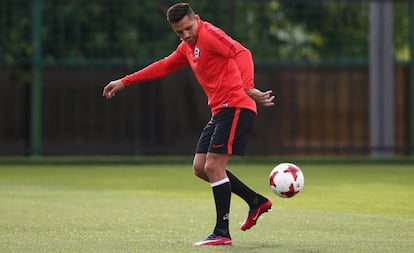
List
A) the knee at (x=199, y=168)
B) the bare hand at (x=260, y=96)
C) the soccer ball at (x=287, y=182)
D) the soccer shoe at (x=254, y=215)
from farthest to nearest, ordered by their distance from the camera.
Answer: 1. the soccer ball at (x=287, y=182)
2. the soccer shoe at (x=254, y=215)
3. the knee at (x=199, y=168)
4. the bare hand at (x=260, y=96)

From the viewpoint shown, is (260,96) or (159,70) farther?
(159,70)

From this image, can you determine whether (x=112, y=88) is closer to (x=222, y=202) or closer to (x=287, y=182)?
(x=222, y=202)

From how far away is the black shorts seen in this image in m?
9.24

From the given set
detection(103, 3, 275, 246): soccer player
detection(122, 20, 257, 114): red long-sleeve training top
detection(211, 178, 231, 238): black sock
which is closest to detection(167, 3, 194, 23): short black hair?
detection(103, 3, 275, 246): soccer player

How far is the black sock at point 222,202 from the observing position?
9172 millimetres

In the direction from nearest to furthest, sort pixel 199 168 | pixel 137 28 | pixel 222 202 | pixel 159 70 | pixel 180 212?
pixel 222 202 → pixel 199 168 → pixel 159 70 → pixel 180 212 → pixel 137 28

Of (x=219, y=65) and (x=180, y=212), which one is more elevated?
(x=219, y=65)

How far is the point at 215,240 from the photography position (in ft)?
29.6

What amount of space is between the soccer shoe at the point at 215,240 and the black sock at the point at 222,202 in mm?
69

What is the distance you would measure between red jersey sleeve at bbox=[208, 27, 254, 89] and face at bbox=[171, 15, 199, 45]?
0.14m

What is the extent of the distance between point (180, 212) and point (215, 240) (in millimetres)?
3043

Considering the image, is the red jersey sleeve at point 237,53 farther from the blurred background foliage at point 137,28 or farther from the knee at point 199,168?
the blurred background foliage at point 137,28

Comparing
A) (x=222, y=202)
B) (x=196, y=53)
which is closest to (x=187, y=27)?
(x=196, y=53)

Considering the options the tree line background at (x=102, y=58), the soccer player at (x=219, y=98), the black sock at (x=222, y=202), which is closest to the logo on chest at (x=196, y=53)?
the soccer player at (x=219, y=98)
